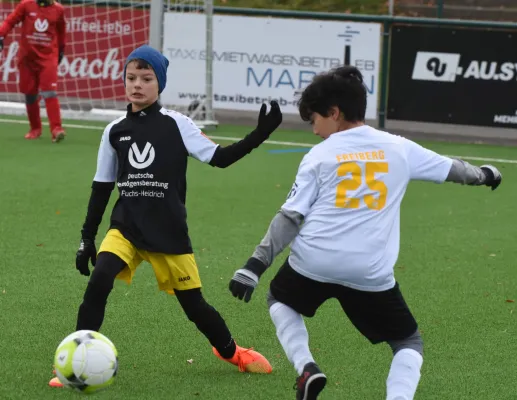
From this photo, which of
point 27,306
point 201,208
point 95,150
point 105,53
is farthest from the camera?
point 105,53

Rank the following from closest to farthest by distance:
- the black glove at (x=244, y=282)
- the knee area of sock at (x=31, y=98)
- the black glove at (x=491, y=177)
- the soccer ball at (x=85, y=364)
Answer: the black glove at (x=244, y=282), the soccer ball at (x=85, y=364), the black glove at (x=491, y=177), the knee area of sock at (x=31, y=98)

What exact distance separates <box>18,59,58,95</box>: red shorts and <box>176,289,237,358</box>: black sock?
870cm

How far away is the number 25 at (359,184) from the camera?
424 centimetres

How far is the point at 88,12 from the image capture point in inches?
650

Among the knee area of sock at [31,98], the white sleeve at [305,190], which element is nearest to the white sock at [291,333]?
the white sleeve at [305,190]

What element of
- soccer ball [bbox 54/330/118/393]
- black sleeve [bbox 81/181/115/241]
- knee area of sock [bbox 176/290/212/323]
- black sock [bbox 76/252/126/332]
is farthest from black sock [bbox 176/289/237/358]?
soccer ball [bbox 54/330/118/393]

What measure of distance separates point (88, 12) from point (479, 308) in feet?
36.7

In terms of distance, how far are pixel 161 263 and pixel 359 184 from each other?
1284mm

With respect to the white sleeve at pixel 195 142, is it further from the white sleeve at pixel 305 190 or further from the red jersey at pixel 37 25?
the red jersey at pixel 37 25

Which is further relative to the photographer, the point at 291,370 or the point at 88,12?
the point at 88,12

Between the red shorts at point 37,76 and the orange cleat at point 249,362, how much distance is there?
8.62 m

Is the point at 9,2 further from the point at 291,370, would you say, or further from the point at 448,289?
the point at 291,370

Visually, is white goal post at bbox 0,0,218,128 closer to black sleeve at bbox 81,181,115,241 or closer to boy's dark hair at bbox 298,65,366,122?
black sleeve at bbox 81,181,115,241

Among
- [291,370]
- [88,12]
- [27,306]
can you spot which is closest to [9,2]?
[88,12]
